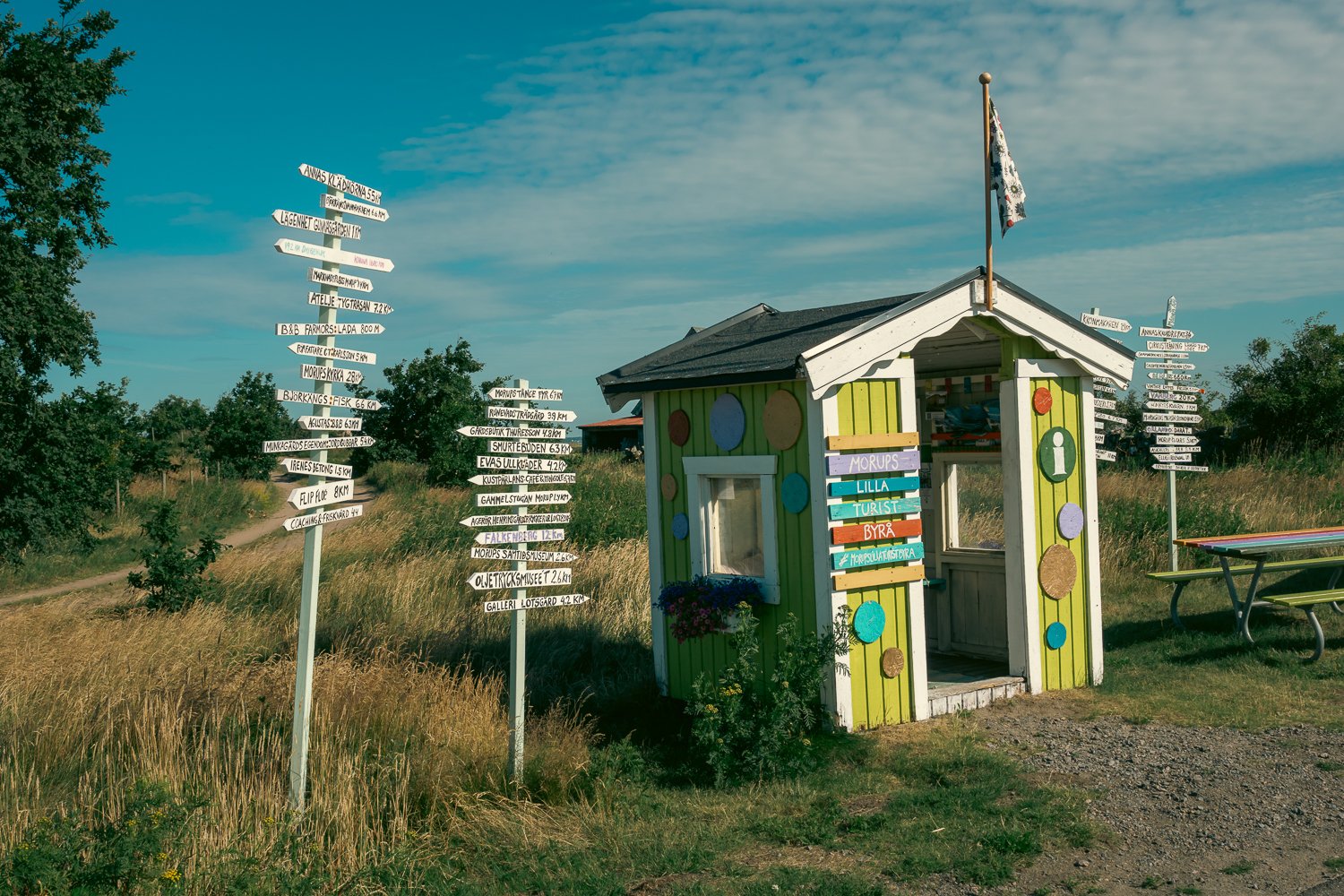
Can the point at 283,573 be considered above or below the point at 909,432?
below

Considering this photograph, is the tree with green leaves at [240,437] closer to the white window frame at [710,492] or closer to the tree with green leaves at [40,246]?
the tree with green leaves at [40,246]

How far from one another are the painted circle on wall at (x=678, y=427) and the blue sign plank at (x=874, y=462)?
162cm

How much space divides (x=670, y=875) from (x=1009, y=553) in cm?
472

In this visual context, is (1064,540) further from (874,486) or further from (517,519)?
(517,519)

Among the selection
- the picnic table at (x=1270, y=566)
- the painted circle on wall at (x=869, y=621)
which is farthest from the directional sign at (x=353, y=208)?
the picnic table at (x=1270, y=566)

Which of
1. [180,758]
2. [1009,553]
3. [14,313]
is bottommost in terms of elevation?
[180,758]

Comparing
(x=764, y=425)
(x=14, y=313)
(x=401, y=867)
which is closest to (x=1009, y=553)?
(x=764, y=425)

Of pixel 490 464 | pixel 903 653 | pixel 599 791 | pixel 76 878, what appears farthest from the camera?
pixel 903 653

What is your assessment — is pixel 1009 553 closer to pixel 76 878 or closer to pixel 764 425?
pixel 764 425

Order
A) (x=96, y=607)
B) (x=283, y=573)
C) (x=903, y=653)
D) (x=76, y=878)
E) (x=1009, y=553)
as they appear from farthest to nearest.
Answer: (x=283, y=573)
(x=96, y=607)
(x=1009, y=553)
(x=903, y=653)
(x=76, y=878)

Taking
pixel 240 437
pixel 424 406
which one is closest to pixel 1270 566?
pixel 424 406

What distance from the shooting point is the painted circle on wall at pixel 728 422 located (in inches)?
322

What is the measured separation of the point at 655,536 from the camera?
904 centimetres

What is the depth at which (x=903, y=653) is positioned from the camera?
789 cm
